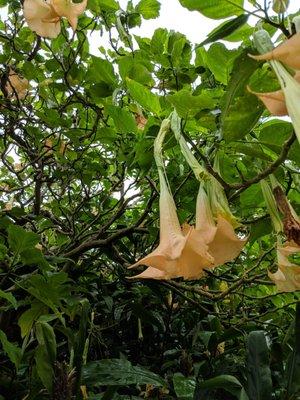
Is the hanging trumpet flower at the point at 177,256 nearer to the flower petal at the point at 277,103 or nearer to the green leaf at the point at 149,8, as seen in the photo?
the flower petal at the point at 277,103

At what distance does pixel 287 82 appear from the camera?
486mm

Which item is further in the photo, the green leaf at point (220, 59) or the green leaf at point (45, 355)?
the green leaf at point (45, 355)

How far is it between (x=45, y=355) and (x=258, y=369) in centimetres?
61

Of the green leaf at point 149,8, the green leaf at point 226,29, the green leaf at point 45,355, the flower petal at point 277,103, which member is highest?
the green leaf at point 149,8

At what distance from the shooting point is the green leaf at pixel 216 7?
74cm

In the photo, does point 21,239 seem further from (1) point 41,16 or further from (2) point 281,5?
(2) point 281,5

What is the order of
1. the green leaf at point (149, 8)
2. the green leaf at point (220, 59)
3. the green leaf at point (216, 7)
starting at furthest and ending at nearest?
the green leaf at point (149, 8) < the green leaf at point (220, 59) < the green leaf at point (216, 7)

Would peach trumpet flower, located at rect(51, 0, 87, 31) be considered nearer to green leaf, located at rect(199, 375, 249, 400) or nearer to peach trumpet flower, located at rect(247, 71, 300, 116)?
peach trumpet flower, located at rect(247, 71, 300, 116)

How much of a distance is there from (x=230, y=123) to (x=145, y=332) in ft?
4.61

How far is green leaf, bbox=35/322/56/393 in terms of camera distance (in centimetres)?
111

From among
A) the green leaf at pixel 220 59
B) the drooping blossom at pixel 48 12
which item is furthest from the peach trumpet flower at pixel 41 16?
the green leaf at pixel 220 59

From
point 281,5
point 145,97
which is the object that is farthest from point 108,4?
point 281,5

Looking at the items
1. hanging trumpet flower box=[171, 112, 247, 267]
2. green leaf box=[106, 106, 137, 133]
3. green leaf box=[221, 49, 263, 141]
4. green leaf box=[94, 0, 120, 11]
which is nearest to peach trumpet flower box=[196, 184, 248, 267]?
hanging trumpet flower box=[171, 112, 247, 267]

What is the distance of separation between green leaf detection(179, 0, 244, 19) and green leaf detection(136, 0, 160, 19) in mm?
1064
